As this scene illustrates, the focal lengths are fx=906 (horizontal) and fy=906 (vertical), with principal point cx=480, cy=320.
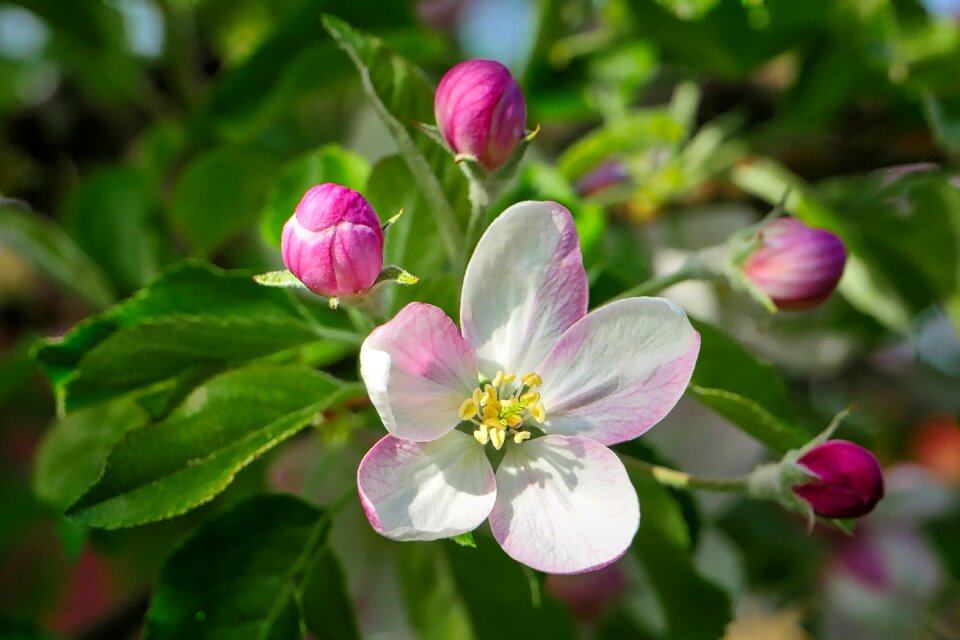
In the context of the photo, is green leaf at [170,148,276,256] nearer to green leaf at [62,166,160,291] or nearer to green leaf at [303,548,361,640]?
green leaf at [62,166,160,291]

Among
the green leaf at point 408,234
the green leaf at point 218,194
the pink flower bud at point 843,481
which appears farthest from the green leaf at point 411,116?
the green leaf at point 218,194

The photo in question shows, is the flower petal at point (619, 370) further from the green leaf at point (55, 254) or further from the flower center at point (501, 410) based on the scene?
the green leaf at point (55, 254)

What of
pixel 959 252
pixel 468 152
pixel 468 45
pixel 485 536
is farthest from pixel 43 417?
pixel 959 252

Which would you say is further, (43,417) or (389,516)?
(43,417)

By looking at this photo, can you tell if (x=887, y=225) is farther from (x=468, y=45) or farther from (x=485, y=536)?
(x=468, y=45)

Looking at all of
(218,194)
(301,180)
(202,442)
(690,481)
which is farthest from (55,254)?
(690,481)

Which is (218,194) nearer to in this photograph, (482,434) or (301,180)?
(301,180)
